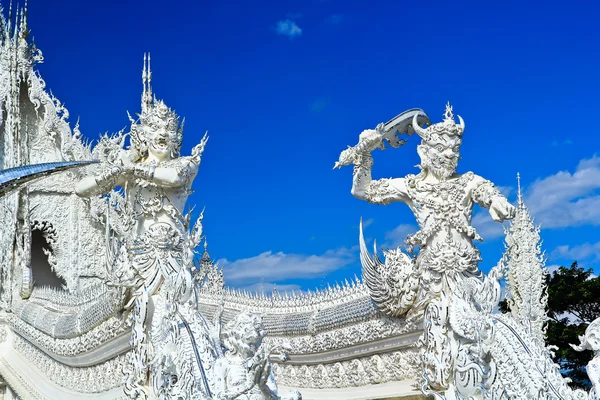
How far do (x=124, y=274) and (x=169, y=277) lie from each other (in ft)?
1.09

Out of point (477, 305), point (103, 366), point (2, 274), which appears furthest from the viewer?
point (2, 274)

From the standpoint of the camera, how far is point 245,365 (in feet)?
10.4

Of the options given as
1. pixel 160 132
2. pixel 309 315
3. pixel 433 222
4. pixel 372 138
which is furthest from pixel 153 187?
pixel 309 315

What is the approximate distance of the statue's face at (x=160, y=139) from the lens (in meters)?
4.78

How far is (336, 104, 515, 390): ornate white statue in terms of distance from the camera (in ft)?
14.1

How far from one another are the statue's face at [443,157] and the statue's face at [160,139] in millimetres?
1665

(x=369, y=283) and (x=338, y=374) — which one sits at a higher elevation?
(x=369, y=283)

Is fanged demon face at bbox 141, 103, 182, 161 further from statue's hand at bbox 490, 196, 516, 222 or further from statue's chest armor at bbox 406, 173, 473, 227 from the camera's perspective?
statue's hand at bbox 490, 196, 516, 222

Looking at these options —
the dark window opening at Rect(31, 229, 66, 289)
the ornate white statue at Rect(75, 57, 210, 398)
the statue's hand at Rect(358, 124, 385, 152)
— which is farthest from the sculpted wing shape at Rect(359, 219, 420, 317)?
the dark window opening at Rect(31, 229, 66, 289)

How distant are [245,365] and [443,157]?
202cm

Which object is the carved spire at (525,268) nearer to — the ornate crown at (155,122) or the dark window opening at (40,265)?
the dark window opening at (40,265)

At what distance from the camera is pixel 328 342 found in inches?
228

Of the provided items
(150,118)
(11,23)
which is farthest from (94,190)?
(11,23)

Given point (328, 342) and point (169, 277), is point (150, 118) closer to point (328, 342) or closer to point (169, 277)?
point (169, 277)
